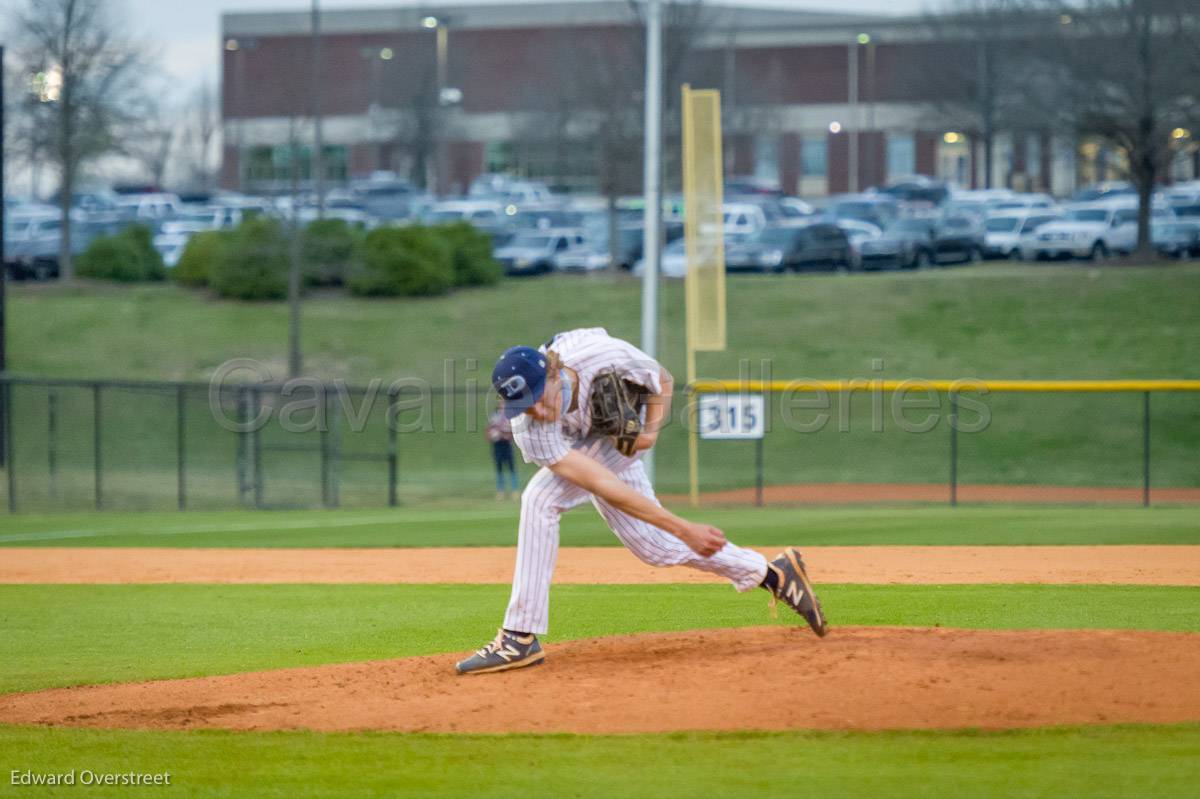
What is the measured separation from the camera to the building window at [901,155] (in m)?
67.9

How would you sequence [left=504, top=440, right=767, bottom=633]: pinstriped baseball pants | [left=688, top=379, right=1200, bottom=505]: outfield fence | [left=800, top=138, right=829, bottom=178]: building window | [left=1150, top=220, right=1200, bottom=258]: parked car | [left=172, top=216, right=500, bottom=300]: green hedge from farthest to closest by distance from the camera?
1. [left=800, top=138, right=829, bottom=178]: building window
2. [left=1150, top=220, right=1200, bottom=258]: parked car
3. [left=172, top=216, right=500, bottom=300]: green hedge
4. [left=688, top=379, right=1200, bottom=505]: outfield fence
5. [left=504, top=440, right=767, bottom=633]: pinstriped baseball pants

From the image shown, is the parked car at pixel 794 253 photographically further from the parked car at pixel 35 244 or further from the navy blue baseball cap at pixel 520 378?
the navy blue baseball cap at pixel 520 378

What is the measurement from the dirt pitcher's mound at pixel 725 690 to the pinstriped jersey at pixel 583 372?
1113 mm

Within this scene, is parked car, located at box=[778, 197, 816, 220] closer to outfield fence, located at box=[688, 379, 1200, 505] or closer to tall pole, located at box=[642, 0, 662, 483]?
outfield fence, located at box=[688, 379, 1200, 505]

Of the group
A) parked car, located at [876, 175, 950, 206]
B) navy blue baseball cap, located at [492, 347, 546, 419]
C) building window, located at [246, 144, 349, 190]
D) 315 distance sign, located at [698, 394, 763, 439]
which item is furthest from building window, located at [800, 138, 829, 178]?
navy blue baseball cap, located at [492, 347, 546, 419]

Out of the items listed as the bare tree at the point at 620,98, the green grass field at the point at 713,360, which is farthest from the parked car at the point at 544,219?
the green grass field at the point at 713,360

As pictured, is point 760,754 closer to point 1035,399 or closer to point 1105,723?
point 1105,723

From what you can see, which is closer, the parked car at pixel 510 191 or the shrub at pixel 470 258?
the shrub at pixel 470 258

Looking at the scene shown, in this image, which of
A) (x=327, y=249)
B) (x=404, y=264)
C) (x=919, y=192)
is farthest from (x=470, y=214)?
(x=919, y=192)

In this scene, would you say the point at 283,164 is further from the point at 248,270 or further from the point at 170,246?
the point at 248,270

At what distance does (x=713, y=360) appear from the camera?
110 feet

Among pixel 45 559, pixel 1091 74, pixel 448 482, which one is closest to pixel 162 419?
pixel 448 482

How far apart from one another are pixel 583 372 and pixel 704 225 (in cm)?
1453

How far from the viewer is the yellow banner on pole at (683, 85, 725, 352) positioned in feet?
68.4
